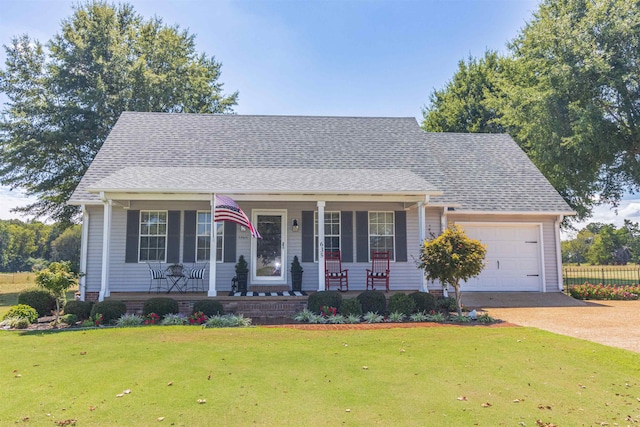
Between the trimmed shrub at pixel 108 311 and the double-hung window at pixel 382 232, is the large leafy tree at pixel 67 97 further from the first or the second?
the double-hung window at pixel 382 232

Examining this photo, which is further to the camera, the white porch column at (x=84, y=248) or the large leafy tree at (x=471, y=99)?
the large leafy tree at (x=471, y=99)

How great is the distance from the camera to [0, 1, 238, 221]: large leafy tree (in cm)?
2006

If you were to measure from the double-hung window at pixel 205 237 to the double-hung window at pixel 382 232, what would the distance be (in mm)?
4260

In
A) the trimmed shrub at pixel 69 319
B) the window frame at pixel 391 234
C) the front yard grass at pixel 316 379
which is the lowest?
the front yard grass at pixel 316 379

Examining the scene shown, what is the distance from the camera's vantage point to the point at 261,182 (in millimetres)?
11188

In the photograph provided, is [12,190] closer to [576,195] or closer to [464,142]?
[464,142]

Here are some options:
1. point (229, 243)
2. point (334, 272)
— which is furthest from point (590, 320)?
point (229, 243)

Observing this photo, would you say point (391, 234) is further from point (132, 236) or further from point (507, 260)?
point (132, 236)

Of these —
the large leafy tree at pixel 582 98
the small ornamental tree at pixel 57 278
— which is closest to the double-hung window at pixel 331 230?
the small ornamental tree at pixel 57 278

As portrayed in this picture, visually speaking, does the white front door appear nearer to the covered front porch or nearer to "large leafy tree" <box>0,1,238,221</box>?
the covered front porch

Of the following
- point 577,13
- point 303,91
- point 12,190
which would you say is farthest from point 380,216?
point 12,190

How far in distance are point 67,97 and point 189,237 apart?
13.9 meters

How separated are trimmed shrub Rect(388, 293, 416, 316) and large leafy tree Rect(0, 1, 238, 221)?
1720cm

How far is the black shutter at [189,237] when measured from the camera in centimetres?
1175
